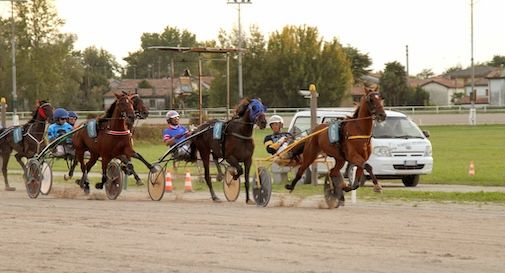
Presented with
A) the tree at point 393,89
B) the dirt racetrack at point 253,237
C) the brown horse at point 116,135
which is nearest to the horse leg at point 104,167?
the brown horse at point 116,135

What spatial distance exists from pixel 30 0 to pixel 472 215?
68.5 metres

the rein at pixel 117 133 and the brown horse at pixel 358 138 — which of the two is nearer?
the brown horse at pixel 358 138

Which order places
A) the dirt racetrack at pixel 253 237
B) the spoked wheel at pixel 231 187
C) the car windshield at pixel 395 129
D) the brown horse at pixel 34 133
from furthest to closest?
the car windshield at pixel 395 129 < the brown horse at pixel 34 133 < the spoked wheel at pixel 231 187 < the dirt racetrack at pixel 253 237

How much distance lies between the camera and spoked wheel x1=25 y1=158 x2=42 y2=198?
898 inches

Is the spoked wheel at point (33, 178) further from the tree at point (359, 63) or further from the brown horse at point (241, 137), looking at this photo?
the tree at point (359, 63)

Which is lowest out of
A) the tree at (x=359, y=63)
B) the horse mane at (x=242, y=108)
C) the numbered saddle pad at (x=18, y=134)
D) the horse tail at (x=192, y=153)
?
the horse tail at (x=192, y=153)

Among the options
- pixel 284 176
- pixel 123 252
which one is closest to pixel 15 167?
pixel 284 176

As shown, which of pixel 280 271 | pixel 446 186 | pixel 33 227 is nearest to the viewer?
pixel 280 271

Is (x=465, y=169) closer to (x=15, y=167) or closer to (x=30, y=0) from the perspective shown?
(x=15, y=167)

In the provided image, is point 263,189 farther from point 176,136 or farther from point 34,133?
point 34,133

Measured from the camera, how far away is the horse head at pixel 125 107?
827 inches

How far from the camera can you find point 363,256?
1152cm

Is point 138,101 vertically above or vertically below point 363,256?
above

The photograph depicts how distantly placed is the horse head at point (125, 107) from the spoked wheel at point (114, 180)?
1038mm
